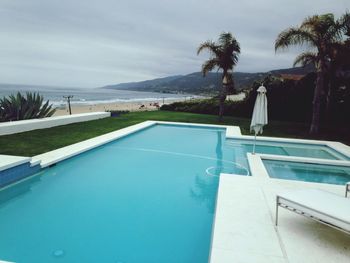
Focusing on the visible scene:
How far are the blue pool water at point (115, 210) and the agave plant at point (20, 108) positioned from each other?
5.86m

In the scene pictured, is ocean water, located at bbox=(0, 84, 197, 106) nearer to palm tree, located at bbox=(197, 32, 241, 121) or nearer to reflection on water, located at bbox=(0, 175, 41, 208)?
palm tree, located at bbox=(197, 32, 241, 121)

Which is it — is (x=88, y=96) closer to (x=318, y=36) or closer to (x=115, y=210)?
(x=318, y=36)

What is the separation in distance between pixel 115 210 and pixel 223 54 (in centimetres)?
1281

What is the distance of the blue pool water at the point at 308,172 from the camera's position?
6.52 m

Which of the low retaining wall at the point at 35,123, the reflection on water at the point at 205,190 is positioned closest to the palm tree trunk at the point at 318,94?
the reflection on water at the point at 205,190

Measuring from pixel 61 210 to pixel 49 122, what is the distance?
27.7 feet

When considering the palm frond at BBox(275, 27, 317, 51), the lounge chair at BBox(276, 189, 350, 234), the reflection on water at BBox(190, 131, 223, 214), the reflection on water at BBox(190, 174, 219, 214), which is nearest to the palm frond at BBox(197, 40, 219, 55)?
the palm frond at BBox(275, 27, 317, 51)

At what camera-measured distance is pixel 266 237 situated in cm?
326

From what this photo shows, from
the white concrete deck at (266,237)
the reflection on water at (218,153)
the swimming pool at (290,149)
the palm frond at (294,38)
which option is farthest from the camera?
the palm frond at (294,38)

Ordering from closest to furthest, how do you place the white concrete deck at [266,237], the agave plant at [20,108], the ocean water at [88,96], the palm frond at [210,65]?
the white concrete deck at [266,237] < the agave plant at [20,108] < the palm frond at [210,65] < the ocean water at [88,96]

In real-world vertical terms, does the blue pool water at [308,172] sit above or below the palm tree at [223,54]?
below

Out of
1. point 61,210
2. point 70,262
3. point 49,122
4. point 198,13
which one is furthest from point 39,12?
point 70,262

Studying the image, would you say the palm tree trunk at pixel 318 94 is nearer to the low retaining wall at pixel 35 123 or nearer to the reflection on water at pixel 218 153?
the reflection on water at pixel 218 153

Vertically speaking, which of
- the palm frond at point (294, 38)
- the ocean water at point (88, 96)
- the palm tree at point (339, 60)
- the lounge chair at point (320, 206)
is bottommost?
the ocean water at point (88, 96)
